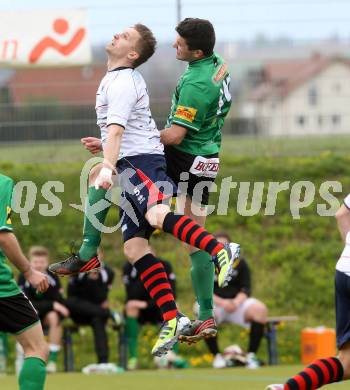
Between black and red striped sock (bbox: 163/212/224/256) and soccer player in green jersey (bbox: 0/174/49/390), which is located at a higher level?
black and red striped sock (bbox: 163/212/224/256)

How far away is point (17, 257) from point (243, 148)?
962 centimetres

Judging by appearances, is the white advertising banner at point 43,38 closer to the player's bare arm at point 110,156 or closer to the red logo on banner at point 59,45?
the red logo on banner at point 59,45

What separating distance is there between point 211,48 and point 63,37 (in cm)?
824

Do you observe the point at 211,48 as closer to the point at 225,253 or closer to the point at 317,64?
the point at 225,253

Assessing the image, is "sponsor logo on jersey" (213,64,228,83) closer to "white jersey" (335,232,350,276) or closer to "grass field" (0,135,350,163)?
"white jersey" (335,232,350,276)

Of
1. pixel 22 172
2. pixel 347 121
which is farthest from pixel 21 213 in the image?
pixel 347 121

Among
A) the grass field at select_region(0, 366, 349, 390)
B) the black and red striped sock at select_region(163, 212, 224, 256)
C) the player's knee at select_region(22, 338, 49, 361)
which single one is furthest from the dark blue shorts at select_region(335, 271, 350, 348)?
the grass field at select_region(0, 366, 349, 390)

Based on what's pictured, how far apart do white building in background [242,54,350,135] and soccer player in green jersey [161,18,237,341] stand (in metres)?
8.25

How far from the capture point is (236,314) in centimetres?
1348

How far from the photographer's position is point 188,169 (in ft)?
26.2

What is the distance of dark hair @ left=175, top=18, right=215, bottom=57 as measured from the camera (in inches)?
305

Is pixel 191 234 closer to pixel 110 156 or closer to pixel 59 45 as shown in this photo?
pixel 110 156

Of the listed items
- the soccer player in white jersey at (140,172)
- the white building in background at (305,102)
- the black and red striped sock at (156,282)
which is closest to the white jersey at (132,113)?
the soccer player in white jersey at (140,172)

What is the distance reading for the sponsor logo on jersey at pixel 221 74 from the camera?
25.8 ft
